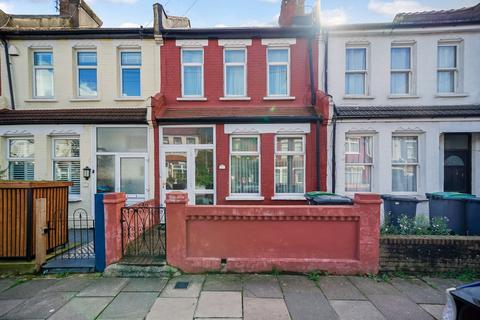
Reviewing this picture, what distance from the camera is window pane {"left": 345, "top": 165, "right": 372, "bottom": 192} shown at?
905cm

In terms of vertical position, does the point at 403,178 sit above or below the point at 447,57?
below

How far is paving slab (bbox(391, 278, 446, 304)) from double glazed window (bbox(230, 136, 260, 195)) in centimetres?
516

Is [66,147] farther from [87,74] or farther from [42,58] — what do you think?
[42,58]

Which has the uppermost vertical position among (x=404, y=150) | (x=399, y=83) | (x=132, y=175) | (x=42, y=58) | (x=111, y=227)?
(x=42, y=58)

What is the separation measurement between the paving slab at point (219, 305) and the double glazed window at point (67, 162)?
7.51 m

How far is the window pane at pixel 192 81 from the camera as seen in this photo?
9.36 metres

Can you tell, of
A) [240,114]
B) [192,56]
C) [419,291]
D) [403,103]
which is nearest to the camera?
[419,291]

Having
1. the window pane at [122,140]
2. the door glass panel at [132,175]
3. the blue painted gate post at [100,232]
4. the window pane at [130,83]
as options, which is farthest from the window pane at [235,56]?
the blue painted gate post at [100,232]

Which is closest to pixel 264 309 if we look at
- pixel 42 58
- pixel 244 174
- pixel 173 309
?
pixel 173 309

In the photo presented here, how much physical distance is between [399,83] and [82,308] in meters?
11.3

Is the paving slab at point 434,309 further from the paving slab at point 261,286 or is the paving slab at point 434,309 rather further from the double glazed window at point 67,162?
the double glazed window at point 67,162

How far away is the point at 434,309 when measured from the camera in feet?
12.9

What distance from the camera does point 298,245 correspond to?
5137mm

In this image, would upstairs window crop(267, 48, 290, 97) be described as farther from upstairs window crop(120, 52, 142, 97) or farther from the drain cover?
the drain cover
